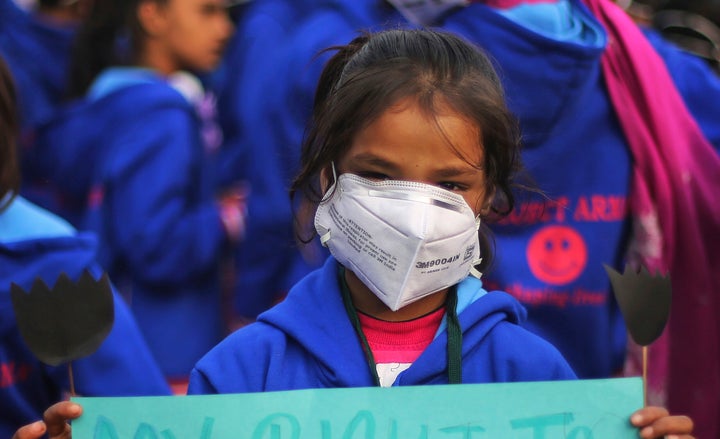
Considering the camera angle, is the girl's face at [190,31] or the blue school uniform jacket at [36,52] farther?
the blue school uniform jacket at [36,52]

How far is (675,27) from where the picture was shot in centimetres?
525

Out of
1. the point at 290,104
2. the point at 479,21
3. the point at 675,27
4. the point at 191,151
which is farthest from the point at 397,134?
the point at 675,27

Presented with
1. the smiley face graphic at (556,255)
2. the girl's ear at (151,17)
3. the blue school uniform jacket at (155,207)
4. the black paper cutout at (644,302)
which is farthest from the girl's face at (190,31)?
the black paper cutout at (644,302)

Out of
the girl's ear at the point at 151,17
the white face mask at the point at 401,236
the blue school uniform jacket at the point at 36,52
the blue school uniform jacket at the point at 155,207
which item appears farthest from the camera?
the blue school uniform jacket at the point at 36,52

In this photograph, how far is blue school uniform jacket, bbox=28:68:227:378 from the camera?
180 inches

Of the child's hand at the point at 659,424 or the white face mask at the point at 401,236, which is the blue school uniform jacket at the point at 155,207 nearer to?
the white face mask at the point at 401,236

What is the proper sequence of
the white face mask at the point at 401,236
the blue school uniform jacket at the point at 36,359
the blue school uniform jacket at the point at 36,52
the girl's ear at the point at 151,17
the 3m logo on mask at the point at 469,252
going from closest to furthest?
the white face mask at the point at 401,236
the 3m logo on mask at the point at 469,252
the blue school uniform jacket at the point at 36,359
the girl's ear at the point at 151,17
the blue school uniform jacket at the point at 36,52

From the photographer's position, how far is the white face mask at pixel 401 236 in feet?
6.96

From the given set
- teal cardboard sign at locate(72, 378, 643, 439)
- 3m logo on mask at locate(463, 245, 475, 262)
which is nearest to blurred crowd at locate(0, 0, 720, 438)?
3m logo on mask at locate(463, 245, 475, 262)

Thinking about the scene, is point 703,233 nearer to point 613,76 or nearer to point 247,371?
point 613,76

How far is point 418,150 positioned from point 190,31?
138 inches

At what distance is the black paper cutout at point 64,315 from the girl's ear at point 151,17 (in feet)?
11.2

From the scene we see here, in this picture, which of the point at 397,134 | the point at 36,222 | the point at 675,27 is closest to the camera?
the point at 397,134

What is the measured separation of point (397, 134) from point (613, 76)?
4.93 ft
